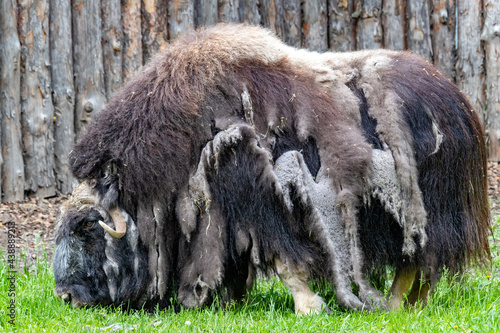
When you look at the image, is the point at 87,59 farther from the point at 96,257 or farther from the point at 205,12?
the point at 96,257

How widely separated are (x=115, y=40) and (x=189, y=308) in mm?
3423

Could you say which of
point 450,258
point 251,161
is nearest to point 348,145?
point 251,161

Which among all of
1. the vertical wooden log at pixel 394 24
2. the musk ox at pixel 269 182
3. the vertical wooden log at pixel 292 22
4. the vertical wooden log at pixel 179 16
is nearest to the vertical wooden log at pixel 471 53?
the vertical wooden log at pixel 394 24

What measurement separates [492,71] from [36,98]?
190 inches

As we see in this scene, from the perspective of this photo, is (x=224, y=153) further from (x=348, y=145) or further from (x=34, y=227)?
(x=34, y=227)

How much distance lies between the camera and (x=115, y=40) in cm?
654

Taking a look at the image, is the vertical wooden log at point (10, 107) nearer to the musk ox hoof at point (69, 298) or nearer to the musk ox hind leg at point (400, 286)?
the musk ox hoof at point (69, 298)

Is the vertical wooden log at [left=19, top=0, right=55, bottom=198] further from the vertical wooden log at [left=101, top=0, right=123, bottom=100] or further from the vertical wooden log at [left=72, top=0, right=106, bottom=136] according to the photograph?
the vertical wooden log at [left=101, top=0, right=123, bottom=100]

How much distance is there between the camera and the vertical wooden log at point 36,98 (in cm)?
628

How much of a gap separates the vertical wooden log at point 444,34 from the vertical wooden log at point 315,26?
123cm

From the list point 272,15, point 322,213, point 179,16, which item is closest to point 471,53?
point 272,15

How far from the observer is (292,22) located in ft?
23.7

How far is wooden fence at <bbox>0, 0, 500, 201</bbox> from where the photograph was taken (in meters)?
6.30

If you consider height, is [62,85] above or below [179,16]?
below
